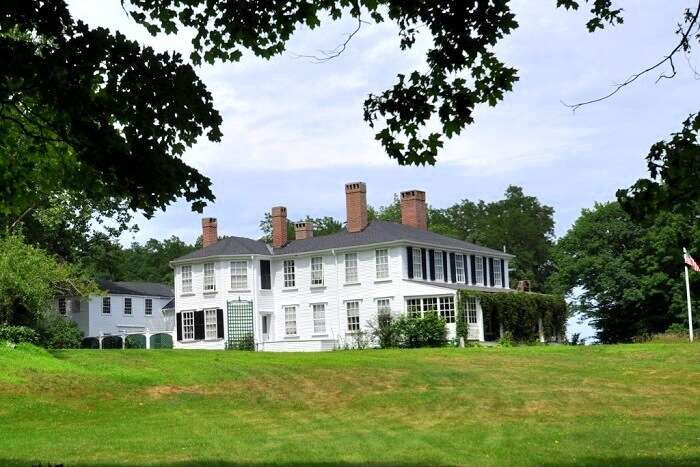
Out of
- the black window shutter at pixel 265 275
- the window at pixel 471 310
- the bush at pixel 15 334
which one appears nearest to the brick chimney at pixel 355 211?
the black window shutter at pixel 265 275

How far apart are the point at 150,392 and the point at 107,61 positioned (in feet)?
58.3

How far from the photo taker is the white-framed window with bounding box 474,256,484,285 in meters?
53.8

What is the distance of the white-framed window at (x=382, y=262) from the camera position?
48875mm

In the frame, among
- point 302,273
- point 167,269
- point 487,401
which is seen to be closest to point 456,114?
point 487,401

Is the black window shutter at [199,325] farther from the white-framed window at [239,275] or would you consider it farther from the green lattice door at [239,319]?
the white-framed window at [239,275]

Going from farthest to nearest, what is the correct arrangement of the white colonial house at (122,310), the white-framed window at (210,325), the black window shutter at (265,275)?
the white colonial house at (122,310) → the black window shutter at (265,275) → the white-framed window at (210,325)

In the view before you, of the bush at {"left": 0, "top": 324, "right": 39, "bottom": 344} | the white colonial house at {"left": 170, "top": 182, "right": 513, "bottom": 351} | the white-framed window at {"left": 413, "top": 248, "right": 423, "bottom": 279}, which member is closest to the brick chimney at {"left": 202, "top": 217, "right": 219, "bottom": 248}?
the white colonial house at {"left": 170, "top": 182, "right": 513, "bottom": 351}

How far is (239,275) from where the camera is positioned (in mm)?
52438

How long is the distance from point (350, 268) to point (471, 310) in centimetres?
724

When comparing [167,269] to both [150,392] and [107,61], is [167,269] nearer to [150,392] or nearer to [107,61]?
[150,392]

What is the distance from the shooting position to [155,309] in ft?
224

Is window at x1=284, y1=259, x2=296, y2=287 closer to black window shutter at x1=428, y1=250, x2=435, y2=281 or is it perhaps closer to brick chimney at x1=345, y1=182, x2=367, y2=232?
brick chimney at x1=345, y1=182, x2=367, y2=232

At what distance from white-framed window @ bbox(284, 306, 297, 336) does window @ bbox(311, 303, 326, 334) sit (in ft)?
4.65

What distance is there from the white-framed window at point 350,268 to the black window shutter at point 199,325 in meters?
8.42
